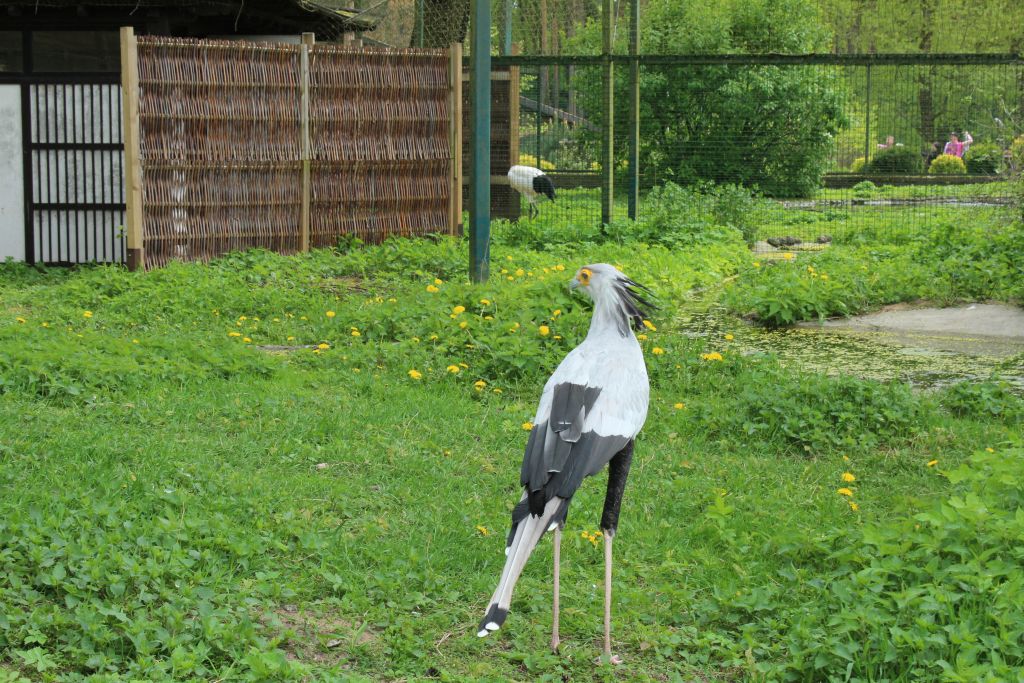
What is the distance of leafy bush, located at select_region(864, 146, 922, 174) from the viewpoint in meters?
15.3

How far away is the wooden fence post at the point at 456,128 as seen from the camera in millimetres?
12234

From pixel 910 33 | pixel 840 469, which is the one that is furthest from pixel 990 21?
pixel 840 469

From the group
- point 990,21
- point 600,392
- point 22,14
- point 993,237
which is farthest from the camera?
point 990,21

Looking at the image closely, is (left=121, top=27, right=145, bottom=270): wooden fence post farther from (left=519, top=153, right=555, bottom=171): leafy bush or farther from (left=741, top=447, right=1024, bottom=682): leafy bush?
(left=741, top=447, right=1024, bottom=682): leafy bush

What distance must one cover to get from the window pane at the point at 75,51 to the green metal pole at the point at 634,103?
526cm

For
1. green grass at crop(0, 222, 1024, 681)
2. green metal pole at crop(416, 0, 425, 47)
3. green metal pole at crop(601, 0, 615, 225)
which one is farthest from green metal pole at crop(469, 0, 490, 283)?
green metal pole at crop(416, 0, 425, 47)

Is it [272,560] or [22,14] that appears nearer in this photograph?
[272,560]

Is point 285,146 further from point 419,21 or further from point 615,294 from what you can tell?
point 615,294

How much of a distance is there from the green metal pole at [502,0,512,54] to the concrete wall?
608cm

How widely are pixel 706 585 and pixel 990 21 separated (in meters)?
27.2

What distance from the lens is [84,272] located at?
10547 mm

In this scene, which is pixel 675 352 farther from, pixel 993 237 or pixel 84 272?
pixel 84 272

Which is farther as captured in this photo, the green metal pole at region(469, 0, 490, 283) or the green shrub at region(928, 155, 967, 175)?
the green shrub at region(928, 155, 967, 175)

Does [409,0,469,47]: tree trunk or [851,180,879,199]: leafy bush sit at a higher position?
[409,0,469,47]: tree trunk
